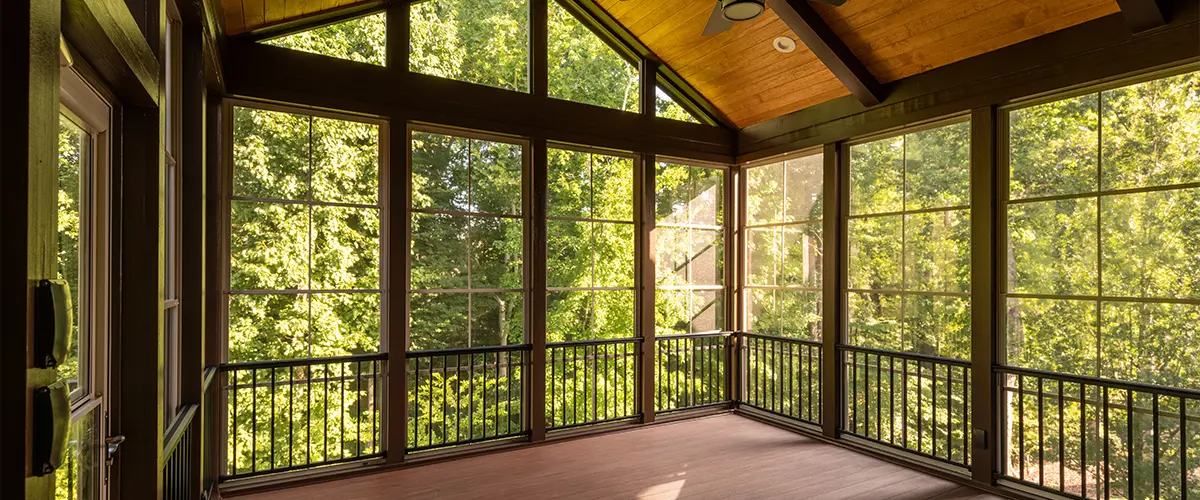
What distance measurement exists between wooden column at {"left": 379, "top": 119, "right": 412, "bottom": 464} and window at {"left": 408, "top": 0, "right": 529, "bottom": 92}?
863 mm

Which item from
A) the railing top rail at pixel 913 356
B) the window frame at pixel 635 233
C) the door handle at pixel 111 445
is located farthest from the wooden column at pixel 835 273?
the door handle at pixel 111 445

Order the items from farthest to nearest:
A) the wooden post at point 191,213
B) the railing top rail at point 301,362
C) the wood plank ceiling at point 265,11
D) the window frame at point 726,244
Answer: the window frame at point 726,244, the railing top rail at point 301,362, the wood plank ceiling at point 265,11, the wooden post at point 191,213

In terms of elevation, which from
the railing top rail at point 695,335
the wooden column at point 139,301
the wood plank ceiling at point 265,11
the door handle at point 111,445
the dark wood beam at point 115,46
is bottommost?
the railing top rail at point 695,335

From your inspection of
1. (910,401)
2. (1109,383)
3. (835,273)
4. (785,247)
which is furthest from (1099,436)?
(785,247)

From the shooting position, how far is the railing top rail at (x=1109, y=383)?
10.1 feet

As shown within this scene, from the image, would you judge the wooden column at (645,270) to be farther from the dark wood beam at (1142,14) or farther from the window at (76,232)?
the window at (76,232)

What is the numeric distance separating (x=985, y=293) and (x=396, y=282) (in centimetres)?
410

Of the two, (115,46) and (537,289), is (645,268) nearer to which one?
(537,289)

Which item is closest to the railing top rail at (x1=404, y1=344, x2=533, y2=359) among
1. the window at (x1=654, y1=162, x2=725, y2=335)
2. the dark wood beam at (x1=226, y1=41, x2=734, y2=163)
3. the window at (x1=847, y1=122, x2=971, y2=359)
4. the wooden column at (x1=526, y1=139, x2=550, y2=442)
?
the wooden column at (x1=526, y1=139, x2=550, y2=442)

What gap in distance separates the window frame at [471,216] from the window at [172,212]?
172 cm

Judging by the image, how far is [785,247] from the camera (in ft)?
18.3

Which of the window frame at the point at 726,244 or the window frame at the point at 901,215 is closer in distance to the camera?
the window frame at the point at 901,215

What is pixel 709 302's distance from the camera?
603cm

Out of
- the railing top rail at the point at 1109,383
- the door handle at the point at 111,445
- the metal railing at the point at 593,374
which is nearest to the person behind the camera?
the door handle at the point at 111,445
